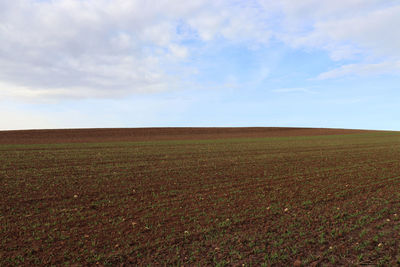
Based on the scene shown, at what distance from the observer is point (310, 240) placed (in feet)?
20.0

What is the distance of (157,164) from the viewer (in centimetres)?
1662

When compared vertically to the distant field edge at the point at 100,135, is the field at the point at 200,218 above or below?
below

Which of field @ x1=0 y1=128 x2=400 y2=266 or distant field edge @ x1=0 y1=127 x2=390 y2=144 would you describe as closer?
field @ x1=0 y1=128 x2=400 y2=266

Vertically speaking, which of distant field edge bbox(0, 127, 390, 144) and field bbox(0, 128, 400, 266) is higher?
distant field edge bbox(0, 127, 390, 144)

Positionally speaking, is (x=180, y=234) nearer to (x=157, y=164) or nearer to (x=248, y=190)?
(x=248, y=190)

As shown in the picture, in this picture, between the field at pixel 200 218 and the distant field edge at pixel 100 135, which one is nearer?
the field at pixel 200 218

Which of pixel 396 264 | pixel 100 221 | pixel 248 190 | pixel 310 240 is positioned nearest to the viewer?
pixel 396 264

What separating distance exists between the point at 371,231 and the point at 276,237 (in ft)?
8.34

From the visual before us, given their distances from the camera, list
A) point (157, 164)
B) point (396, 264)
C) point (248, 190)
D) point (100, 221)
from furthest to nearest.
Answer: point (157, 164) < point (248, 190) < point (100, 221) < point (396, 264)

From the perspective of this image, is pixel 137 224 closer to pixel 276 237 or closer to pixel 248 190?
pixel 276 237

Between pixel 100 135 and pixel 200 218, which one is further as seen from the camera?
pixel 100 135

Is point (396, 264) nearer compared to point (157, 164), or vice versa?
point (396, 264)

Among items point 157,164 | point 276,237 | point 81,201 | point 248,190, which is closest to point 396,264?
point 276,237

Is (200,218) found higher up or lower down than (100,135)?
lower down
